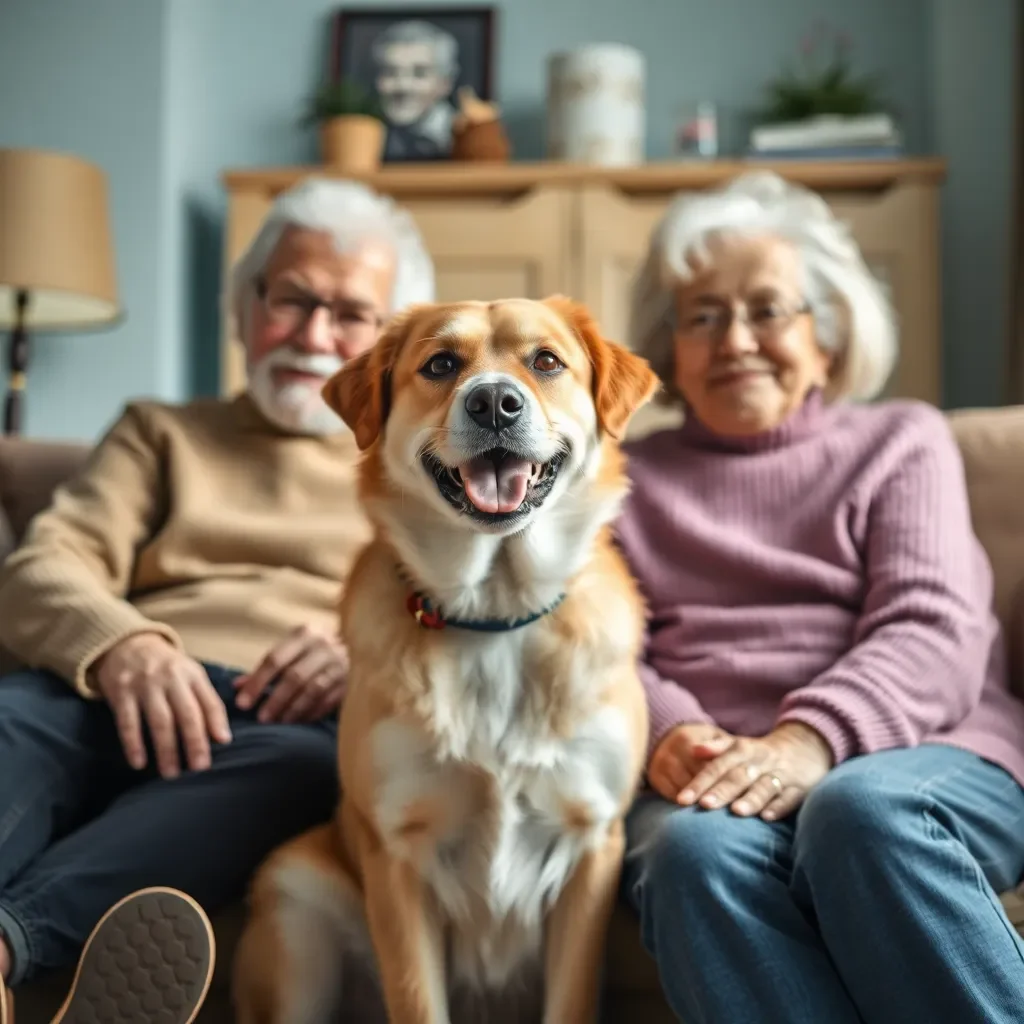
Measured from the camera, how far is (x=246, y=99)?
3658 mm

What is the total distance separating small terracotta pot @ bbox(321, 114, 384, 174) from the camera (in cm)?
329

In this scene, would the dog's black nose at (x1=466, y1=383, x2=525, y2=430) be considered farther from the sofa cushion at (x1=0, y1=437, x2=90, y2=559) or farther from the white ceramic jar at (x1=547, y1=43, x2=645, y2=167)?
the white ceramic jar at (x1=547, y1=43, x2=645, y2=167)

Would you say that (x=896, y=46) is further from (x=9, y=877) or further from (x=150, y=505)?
(x=9, y=877)

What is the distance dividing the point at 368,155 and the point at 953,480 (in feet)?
7.52

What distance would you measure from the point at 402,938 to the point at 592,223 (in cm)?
237

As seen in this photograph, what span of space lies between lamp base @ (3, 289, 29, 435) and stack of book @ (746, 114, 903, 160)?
195cm

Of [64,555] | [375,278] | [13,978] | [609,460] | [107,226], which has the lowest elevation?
[13,978]

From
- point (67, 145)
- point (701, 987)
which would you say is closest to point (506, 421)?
point (701, 987)

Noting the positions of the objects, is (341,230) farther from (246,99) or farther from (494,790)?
(246,99)

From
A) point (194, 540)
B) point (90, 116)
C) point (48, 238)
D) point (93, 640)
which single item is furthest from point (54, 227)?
point (93, 640)

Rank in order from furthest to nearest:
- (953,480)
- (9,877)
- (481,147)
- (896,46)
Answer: (896,46) → (481,147) → (953,480) → (9,877)

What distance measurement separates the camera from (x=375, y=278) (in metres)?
1.69

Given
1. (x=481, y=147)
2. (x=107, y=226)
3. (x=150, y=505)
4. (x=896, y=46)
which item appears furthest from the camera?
(x=896, y=46)

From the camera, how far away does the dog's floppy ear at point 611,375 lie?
121 cm
